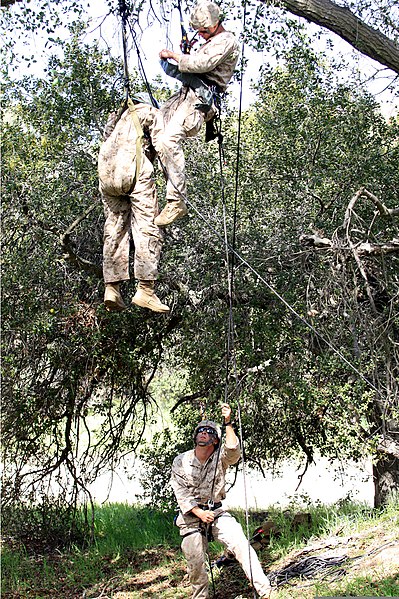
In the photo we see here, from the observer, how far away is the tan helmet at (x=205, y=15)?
4.71 meters

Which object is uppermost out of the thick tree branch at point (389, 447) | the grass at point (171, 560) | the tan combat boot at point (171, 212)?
the tan combat boot at point (171, 212)

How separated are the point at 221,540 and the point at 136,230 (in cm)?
263

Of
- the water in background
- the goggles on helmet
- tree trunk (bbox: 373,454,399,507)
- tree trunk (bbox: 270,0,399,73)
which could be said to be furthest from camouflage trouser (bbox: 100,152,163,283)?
the water in background

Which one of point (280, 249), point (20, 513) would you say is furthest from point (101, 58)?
point (20, 513)

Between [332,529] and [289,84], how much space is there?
423 centimetres

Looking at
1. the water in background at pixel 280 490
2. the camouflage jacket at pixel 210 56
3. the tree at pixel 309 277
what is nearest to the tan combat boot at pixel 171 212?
the camouflage jacket at pixel 210 56

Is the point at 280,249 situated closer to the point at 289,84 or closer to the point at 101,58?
the point at 289,84

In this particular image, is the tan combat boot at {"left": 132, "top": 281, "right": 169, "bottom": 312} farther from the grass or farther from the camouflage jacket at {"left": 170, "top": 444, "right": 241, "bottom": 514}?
the grass

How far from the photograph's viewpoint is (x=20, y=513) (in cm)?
880

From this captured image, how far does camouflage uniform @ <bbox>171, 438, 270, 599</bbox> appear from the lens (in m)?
6.18

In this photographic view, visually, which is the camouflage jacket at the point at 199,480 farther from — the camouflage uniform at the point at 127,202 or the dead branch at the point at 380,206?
the dead branch at the point at 380,206

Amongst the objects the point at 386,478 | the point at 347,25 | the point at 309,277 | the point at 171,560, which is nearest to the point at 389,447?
the point at 386,478

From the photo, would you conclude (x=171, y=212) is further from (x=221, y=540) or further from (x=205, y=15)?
(x=221, y=540)

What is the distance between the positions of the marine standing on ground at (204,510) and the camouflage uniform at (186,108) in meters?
2.25
